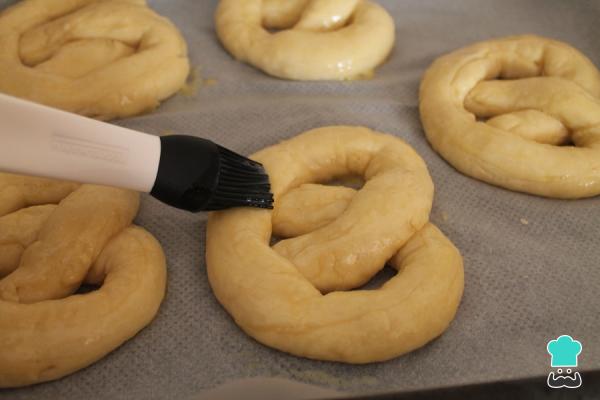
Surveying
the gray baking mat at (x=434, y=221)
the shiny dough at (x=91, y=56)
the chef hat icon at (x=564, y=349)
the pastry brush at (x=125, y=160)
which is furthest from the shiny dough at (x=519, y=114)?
the shiny dough at (x=91, y=56)

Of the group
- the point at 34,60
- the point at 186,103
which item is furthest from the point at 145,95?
the point at 34,60

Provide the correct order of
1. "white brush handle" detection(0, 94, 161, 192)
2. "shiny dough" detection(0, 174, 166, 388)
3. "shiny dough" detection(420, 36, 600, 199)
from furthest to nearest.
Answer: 1. "shiny dough" detection(420, 36, 600, 199)
2. "shiny dough" detection(0, 174, 166, 388)
3. "white brush handle" detection(0, 94, 161, 192)

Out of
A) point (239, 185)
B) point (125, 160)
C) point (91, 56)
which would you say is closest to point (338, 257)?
point (239, 185)

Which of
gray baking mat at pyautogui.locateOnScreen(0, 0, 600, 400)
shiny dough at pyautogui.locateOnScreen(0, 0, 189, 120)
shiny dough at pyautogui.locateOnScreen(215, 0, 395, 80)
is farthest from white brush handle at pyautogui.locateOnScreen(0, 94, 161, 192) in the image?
shiny dough at pyautogui.locateOnScreen(215, 0, 395, 80)

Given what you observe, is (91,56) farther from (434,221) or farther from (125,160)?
(434,221)

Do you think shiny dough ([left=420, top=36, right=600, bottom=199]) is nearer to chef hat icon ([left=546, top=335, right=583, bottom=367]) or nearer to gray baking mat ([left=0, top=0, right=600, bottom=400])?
gray baking mat ([left=0, top=0, right=600, bottom=400])

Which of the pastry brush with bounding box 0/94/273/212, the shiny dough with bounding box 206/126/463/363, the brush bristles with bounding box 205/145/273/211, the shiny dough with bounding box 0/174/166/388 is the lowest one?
the shiny dough with bounding box 0/174/166/388
